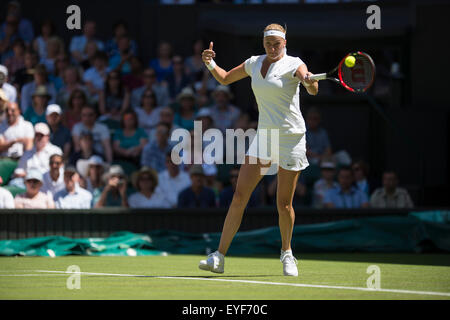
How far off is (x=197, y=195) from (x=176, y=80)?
3.48 meters

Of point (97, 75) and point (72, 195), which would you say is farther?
point (97, 75)

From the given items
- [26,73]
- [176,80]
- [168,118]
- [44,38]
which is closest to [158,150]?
[168,118]

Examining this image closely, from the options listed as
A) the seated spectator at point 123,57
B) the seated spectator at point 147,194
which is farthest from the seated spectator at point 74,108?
the seated spectator at point 147,194

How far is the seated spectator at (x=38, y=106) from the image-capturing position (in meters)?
12.9

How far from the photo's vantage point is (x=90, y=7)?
53.1ft

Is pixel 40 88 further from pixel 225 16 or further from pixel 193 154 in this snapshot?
pixel 225 16

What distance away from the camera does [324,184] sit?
11844 millimetres

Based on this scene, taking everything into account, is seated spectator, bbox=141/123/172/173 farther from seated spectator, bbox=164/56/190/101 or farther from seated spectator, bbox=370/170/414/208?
seated spectator, bbox=370/170/414/208

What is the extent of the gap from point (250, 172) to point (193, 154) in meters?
5.27

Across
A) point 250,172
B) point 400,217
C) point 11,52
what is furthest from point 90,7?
point 250,172

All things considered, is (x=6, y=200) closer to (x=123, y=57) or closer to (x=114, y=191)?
(x=114, y=191)

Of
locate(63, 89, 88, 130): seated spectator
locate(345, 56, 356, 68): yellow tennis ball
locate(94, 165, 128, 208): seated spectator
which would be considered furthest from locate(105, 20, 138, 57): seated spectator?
locate(345, 56, 356, 68): yellow tennis ball

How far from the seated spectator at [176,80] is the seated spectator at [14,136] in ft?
9.18

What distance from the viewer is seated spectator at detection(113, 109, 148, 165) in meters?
12.7
